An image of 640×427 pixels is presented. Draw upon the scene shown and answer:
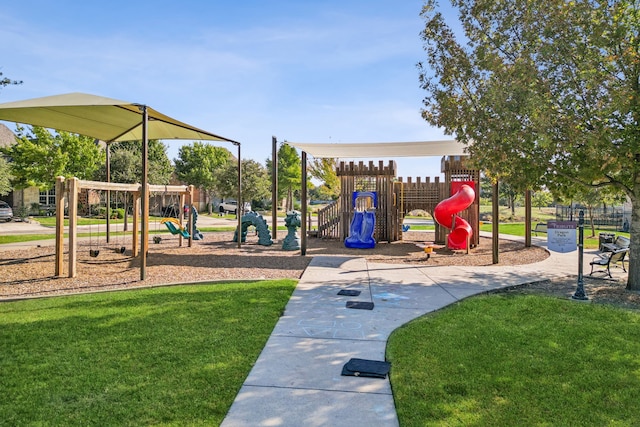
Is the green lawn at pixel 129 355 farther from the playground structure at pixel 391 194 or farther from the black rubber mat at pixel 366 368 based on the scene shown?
the playground structure at pixel 391 194

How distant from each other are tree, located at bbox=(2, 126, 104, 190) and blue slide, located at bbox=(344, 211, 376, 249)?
2436cm

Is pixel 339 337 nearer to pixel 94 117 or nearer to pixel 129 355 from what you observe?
pixel 129 355

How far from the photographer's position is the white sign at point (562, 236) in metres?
7.62

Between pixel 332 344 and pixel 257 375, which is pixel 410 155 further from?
pixel 257 375

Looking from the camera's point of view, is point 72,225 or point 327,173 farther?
point 327,173

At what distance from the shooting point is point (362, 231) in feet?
48.3

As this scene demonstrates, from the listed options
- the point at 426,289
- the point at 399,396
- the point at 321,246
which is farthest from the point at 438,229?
the point at 399,396

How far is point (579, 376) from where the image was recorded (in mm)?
3814

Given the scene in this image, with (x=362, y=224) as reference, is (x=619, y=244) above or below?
below

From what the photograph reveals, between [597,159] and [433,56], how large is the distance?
13.9 feet

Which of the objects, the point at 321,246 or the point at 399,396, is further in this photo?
the point at 321,246

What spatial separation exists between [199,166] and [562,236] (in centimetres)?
4390

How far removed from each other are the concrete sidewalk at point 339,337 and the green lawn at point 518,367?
0.29 meters

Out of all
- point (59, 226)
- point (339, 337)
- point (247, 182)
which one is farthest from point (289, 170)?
point (339, 337)
